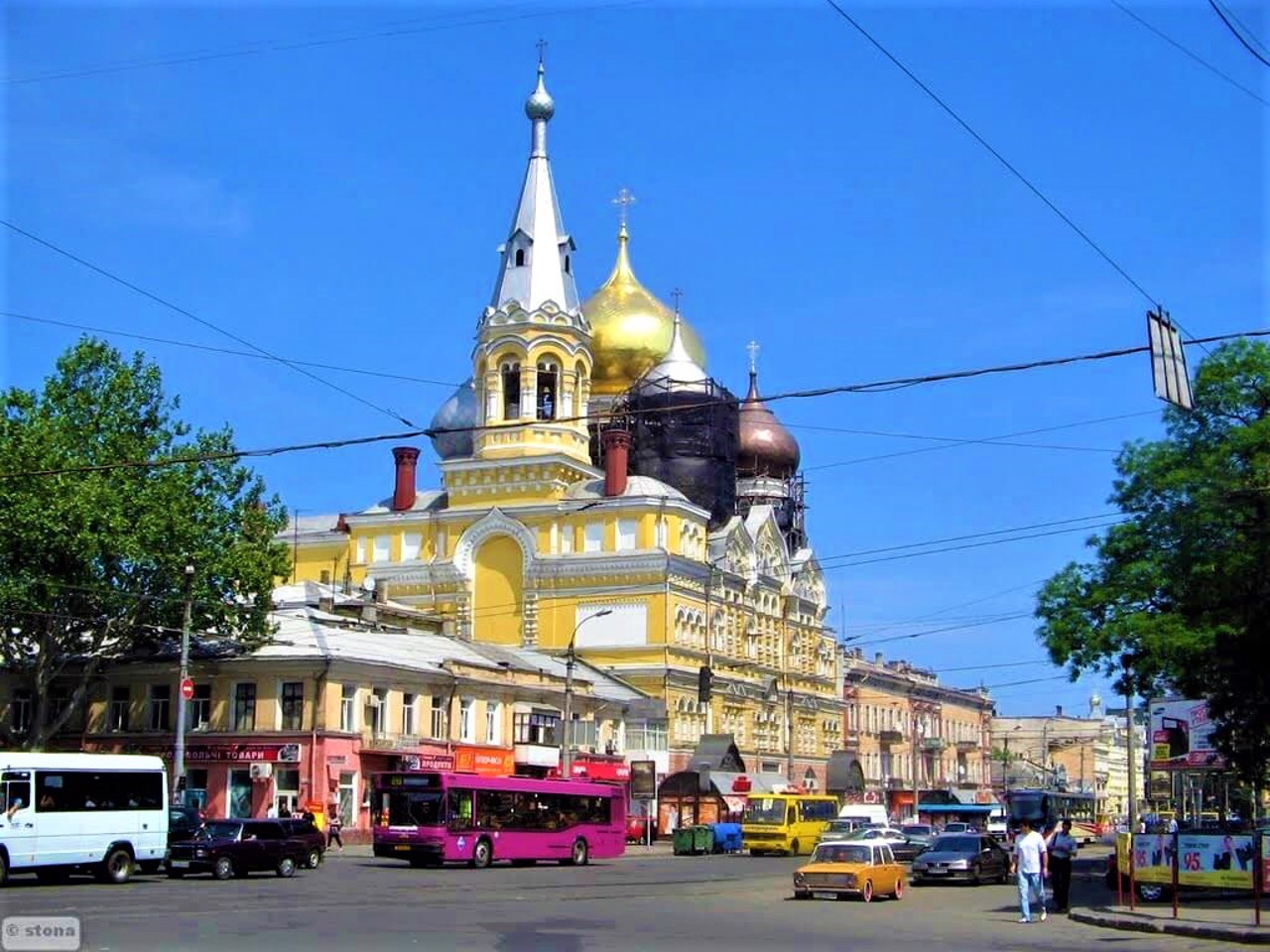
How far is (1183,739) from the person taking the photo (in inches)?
2247

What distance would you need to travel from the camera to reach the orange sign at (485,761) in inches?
2279

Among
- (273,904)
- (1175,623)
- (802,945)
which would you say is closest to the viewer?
(802,945)

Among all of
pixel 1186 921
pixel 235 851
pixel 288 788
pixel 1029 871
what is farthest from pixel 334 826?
pixel 1186 921

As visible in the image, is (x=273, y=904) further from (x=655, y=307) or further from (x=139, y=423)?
(x=655, y=307)

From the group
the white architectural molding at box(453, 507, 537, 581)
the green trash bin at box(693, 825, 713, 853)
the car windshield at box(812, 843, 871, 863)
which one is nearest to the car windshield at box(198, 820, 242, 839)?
the car windshield at box(812, 843, 871, 863)

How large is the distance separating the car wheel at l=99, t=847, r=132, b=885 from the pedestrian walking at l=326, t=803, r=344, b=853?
59.2 feet

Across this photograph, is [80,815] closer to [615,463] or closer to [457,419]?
[615,463]

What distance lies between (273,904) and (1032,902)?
13.1 metres

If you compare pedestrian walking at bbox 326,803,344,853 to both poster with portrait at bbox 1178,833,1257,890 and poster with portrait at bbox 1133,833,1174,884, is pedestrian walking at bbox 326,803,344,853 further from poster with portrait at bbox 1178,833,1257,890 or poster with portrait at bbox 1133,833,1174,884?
poster with portrait at bbox 1178,833,1257,890

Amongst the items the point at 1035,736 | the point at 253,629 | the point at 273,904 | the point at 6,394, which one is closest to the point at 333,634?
the point at 253,629

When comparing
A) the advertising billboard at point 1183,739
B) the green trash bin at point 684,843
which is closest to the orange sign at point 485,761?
the green trash bin at point 684,843

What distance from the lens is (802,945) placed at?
806 inches

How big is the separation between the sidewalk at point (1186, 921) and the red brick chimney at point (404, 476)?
190 feet

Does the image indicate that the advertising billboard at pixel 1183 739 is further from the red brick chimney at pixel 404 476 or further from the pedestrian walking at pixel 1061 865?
the red brick chimney at pixel 404 476
